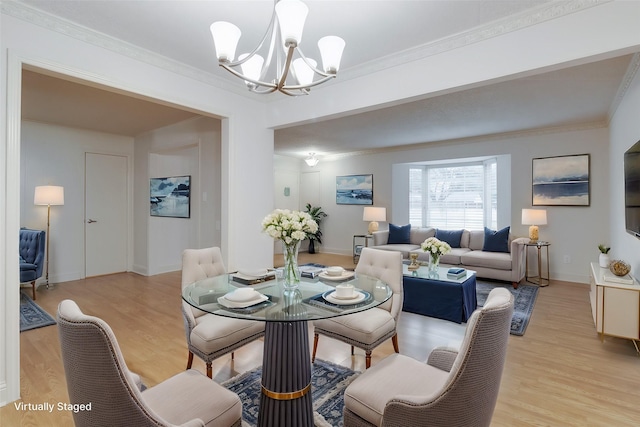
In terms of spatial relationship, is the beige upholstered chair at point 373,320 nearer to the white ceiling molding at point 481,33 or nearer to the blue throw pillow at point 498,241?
the white ceiling molding at point 481,33

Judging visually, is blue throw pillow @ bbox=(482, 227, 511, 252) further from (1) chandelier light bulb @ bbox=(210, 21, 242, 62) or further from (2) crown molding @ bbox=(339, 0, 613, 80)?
(1) chandelier light bulb @ bbox=(210, 21, 242, 62)

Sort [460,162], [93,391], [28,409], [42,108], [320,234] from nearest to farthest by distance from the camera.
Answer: [93,391] → [28,409] → [42,108] → [460,162] → [320,234]

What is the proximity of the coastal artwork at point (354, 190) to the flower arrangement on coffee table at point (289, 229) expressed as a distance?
5879mm

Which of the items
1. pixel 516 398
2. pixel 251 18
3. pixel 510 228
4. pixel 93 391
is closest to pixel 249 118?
pixel 251 18

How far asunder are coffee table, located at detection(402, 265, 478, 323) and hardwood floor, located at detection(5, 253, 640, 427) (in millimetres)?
132

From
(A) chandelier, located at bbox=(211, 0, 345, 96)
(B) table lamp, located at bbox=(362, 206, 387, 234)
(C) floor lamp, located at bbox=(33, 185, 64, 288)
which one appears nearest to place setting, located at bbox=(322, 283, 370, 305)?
(A) chandelier, located at bbox=(211, 0, 345, 96)

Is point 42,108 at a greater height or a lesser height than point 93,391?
greater

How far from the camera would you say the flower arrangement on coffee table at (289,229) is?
1939 millimetres

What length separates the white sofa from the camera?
497cm

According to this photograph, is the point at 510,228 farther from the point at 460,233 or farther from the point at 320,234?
the point at 320,234

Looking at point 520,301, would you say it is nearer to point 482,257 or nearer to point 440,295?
point 482,257

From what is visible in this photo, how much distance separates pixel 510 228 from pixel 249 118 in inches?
189

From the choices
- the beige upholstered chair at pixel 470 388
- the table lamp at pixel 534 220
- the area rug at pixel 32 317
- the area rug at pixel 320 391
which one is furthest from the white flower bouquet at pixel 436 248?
the area rug at pixel 32 317

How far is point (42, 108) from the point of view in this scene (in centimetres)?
434
